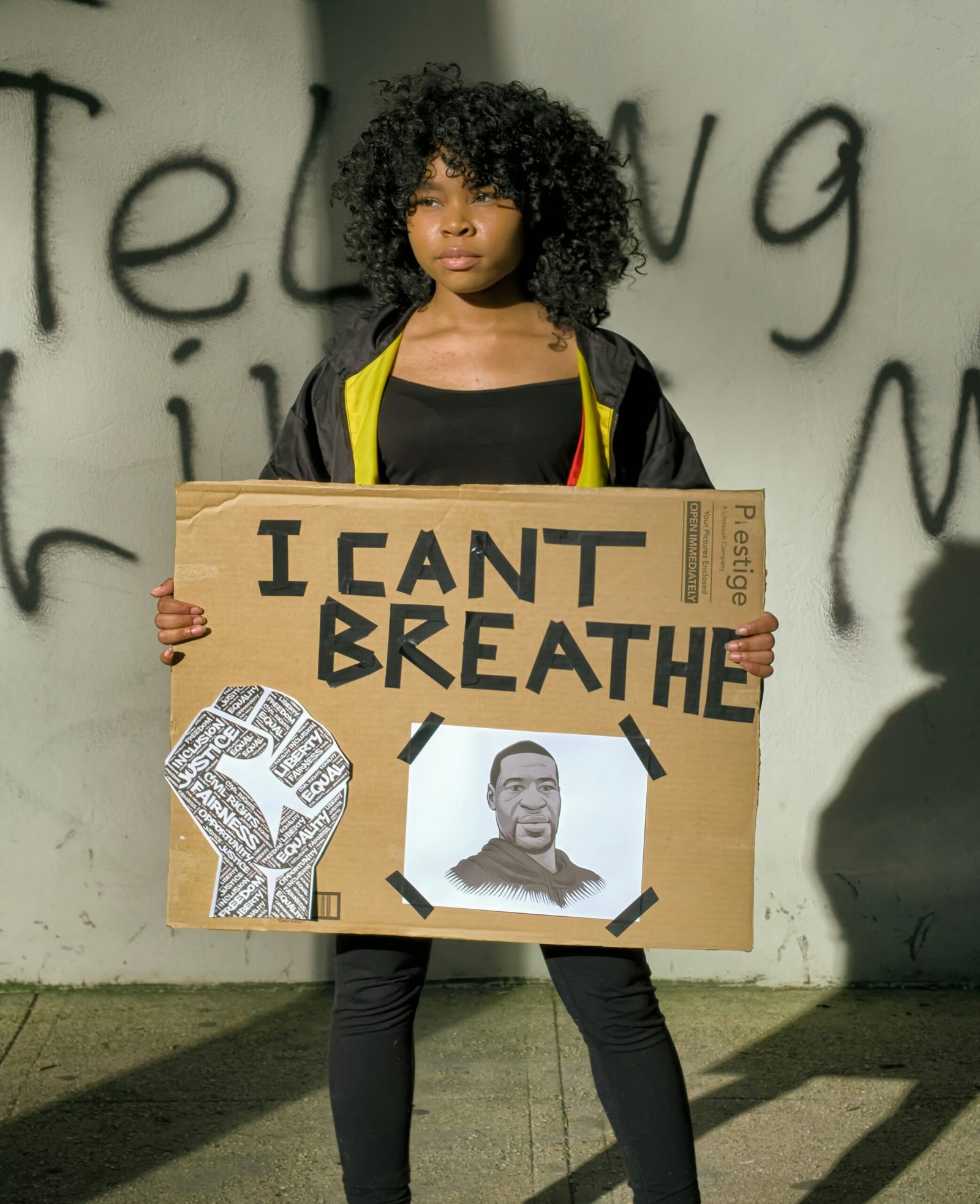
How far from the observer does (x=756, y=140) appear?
306 cm

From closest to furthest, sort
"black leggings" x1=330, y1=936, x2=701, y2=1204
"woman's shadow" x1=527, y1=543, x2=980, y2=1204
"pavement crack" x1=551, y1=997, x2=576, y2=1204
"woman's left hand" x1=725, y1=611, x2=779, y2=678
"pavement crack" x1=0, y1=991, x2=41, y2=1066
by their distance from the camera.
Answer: "woman's left hand" x1=725, y1=611, x2=779, y2=678 < "black leggings" x1=330, y1=936, x2=701, y2=1204 < "pavement crack" x1=551, y1=997, x2=576, y2=1204 < "pavement crack" x1=0, y1=991, x2=41, y2=1066 < "woman's shadow" x1=527, y1=543, x2=980, y2=1204

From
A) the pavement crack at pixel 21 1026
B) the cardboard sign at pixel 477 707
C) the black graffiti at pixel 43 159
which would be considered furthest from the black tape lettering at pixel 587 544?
the pavement crack at pixel 21 1026

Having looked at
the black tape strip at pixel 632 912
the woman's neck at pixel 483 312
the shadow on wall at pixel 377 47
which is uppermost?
the shadow on wall at pixel 377 47

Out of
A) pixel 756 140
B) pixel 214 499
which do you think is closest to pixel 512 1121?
pixel 214 499

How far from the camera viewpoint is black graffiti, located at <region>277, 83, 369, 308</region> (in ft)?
9.96

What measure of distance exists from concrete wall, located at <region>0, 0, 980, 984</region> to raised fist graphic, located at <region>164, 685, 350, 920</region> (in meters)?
1.34

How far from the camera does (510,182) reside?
6.77 ft

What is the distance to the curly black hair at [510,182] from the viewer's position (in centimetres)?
208

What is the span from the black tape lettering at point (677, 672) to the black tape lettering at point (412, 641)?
11.1 inches

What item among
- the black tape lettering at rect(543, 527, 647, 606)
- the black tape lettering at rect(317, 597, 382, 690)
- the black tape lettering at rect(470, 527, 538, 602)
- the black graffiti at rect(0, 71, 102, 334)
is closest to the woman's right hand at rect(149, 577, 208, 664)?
the black tape lettering at rect(317, 597, 382, 690)

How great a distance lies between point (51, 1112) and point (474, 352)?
1.74 metres

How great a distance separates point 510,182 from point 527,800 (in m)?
0.92

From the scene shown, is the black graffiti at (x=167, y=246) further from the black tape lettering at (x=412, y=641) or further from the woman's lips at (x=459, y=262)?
the black tape lettering at (x=412, y=641)

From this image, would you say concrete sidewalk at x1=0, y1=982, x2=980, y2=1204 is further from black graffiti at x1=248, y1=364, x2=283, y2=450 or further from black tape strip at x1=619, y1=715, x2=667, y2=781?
black graffiti at x1=248, y1=364, x2=283, y2=450
